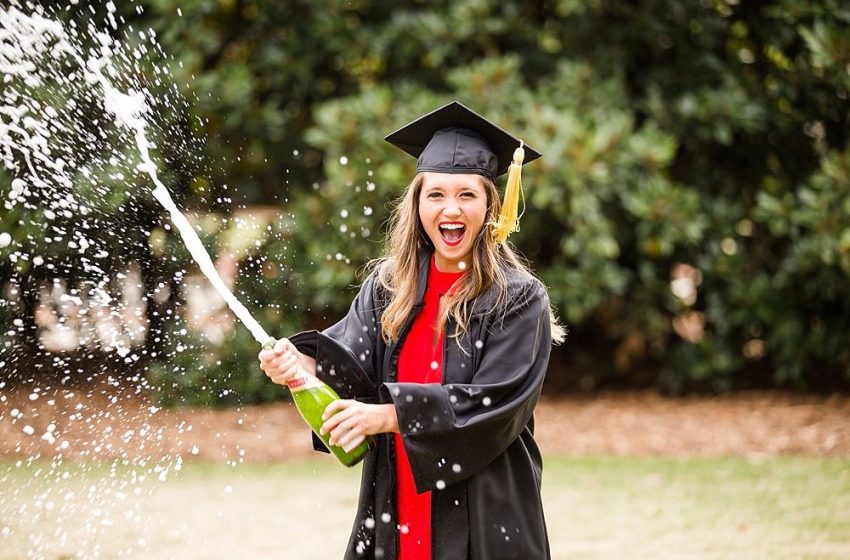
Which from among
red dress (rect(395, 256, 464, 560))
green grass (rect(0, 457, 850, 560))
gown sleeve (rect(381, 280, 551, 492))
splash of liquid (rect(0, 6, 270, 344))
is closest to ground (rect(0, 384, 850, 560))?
green grass (rect(0, 457, 850, 560))

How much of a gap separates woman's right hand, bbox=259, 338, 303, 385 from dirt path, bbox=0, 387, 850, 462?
4293 mm

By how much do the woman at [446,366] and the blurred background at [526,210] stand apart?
3.85 metres

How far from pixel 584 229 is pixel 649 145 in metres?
0.72

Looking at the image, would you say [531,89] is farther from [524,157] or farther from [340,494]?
[524,157]

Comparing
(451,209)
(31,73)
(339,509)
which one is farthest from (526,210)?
(451,209)

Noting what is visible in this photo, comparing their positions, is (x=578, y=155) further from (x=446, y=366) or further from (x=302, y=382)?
(x=302, y=382)

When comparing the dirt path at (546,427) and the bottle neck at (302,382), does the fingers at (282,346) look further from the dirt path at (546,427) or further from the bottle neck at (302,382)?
the dirt path at (546,427)

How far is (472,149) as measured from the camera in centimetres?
304

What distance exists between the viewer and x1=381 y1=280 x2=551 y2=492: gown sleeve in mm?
2721

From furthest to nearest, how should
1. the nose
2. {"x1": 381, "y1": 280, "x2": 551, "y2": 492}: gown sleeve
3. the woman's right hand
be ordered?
1. the nose
2. the woman's right hand
3. {"x1": 381, "y1": 280, "x2": 551, "y2": 492}: gown sleeve

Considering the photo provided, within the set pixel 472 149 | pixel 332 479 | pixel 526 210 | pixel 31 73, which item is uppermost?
pixel 31 73

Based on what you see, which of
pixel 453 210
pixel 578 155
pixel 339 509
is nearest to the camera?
pixel 453 210

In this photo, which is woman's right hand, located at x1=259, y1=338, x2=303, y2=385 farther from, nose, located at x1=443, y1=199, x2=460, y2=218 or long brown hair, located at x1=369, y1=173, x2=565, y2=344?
nose, located at x1=443, y1=199, x2=460, y2=218

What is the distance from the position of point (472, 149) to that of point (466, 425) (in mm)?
826
